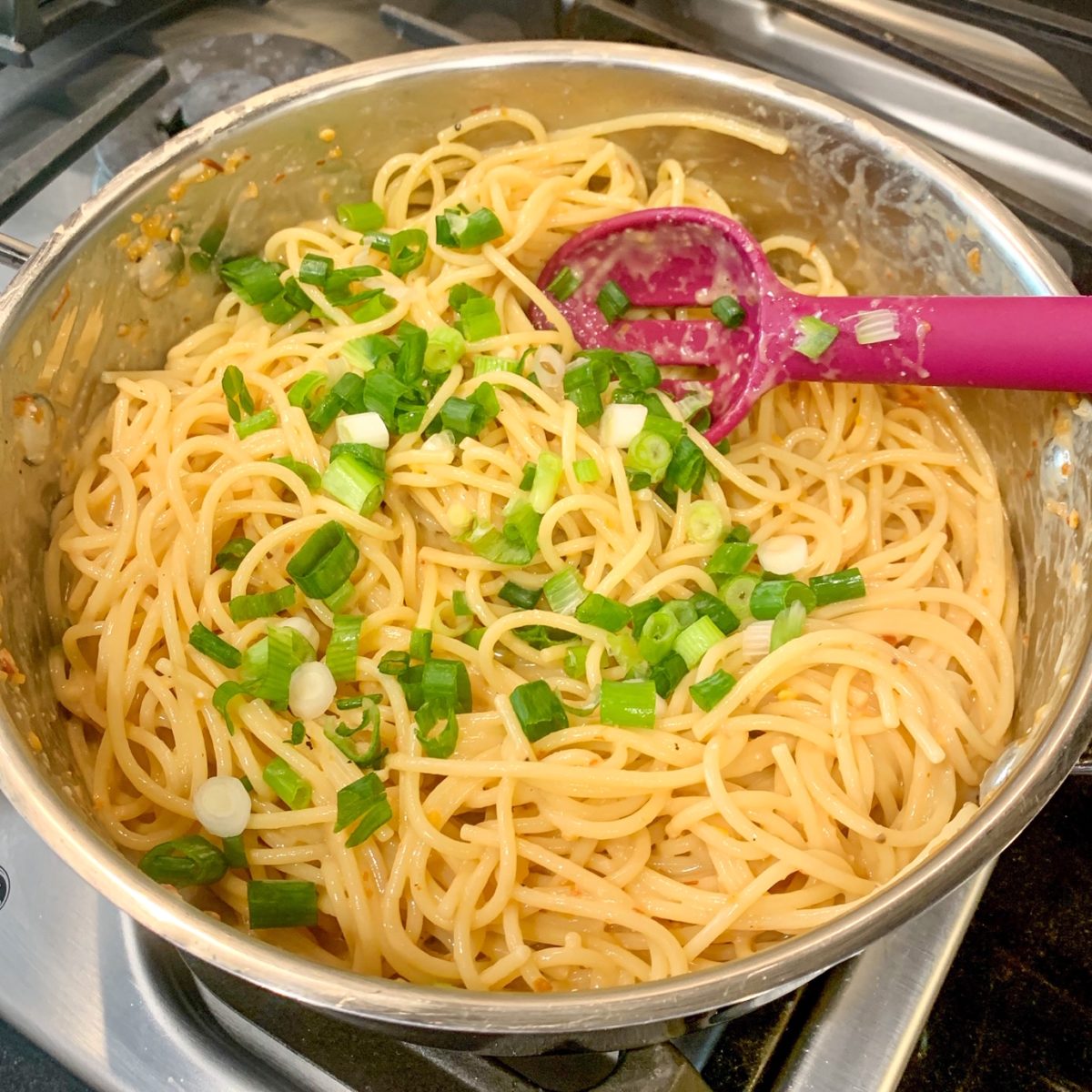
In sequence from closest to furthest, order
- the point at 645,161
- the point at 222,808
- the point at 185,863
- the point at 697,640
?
the point at 185,863
the point at 222,808
the point at 697,640
the point at 645,161

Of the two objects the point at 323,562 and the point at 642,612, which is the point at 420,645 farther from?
the point at 642,612

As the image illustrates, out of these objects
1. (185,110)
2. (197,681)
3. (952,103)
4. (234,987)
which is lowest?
(234,987)

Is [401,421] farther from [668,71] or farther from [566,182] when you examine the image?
[668,71]

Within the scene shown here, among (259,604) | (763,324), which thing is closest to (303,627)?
(259,604)

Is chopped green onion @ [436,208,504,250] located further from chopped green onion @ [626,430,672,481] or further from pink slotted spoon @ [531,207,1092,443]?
chopped green onion @ [626,430,672,481]

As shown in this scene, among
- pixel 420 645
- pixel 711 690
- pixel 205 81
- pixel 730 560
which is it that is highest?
pixel 205 81

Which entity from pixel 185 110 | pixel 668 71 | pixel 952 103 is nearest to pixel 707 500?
pixel 668 71
